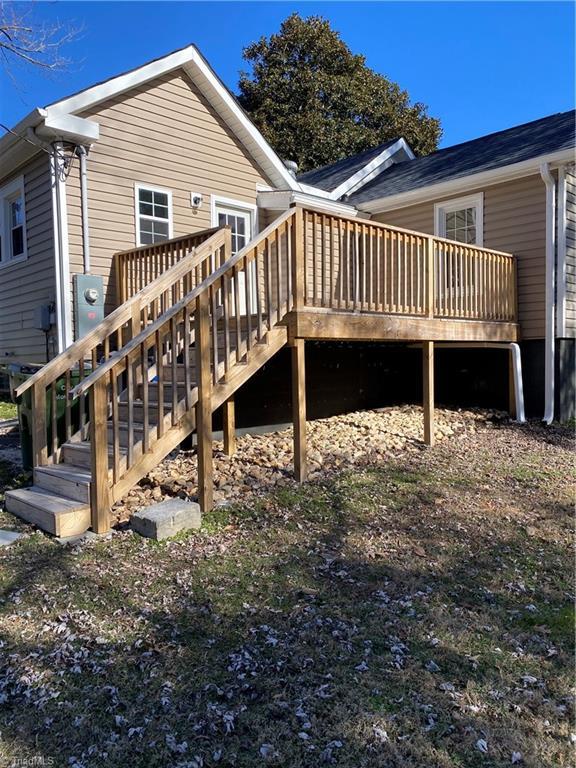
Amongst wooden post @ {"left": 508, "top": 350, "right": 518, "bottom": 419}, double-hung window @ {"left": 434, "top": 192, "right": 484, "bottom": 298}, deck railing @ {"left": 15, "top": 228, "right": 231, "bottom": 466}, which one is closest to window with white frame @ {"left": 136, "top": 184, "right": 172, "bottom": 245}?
deck railing @ {"left": 15, "top": 228, "right": 231, "bottom": 466}

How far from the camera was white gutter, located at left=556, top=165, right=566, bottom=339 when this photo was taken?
27.5ft

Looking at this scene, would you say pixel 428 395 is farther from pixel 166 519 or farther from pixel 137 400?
pixel 166 519

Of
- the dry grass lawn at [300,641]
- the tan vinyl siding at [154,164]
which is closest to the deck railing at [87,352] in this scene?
the dry grass lawn at [300,641]

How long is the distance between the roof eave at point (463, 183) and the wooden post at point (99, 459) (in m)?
7.37

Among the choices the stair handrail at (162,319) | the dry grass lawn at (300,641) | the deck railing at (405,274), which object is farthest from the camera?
the deck railing at (405,274)

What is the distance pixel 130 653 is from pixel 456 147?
12226 mm

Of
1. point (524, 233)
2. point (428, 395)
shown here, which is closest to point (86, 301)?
point (428, 395)

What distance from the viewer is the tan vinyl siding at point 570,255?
8641 millimetres

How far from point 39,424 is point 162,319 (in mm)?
1592

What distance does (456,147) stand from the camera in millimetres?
12109

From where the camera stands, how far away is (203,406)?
464 cm

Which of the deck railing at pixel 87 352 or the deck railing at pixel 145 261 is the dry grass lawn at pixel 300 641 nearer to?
the deck railing at pixel 87 352

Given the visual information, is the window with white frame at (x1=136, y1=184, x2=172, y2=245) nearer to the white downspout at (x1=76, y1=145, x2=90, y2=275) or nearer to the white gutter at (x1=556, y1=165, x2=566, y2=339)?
the white downspout at (x1=76, y1=145, x2=90, y2=275)

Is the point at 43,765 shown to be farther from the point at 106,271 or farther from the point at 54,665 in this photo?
the point at 106,271
